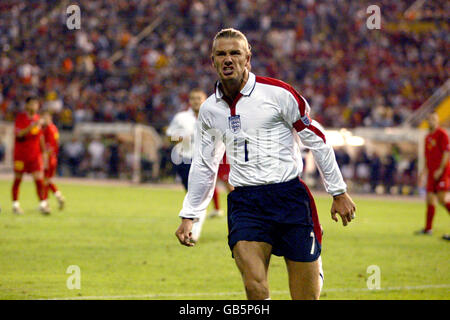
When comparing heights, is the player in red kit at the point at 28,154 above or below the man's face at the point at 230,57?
below

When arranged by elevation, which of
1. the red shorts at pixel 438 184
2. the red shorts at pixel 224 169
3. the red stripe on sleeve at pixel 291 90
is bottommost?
the red shorts at pixel 438 184

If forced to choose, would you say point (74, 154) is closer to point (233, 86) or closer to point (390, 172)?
point (390, 172)

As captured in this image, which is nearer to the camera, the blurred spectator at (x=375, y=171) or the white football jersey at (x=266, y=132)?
the white football jersey at (x=266, y=132)

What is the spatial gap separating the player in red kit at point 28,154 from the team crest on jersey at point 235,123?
1118cm

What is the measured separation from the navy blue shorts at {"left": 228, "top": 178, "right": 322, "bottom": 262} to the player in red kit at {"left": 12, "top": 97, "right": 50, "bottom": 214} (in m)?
11.2

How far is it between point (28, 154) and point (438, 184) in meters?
8.32

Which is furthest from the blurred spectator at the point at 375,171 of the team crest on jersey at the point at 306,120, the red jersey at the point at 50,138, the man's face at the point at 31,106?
the team crest on jersey at the point at 306,120

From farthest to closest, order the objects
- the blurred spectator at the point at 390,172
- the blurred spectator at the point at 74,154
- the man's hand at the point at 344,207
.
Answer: the blurred spectator at the point at 74,154, the blurred spectator at the point at 390,172, the man's hand at the point at 344,207

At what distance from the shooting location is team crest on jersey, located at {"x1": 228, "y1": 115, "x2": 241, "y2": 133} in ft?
17.3

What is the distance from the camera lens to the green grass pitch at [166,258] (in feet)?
26.3

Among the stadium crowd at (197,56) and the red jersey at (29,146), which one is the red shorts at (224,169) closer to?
the red jersey at (29,146)

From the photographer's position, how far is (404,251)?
1170 centimetres

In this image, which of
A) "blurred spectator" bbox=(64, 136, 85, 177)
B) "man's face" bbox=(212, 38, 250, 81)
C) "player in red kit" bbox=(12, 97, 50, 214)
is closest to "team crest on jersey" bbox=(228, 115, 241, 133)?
"man's face" bbox=(212, 38, 250, 81)

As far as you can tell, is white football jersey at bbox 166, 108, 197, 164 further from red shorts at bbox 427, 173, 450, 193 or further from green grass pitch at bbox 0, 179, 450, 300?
red shorts at bbox 427, 173, 450, 193
